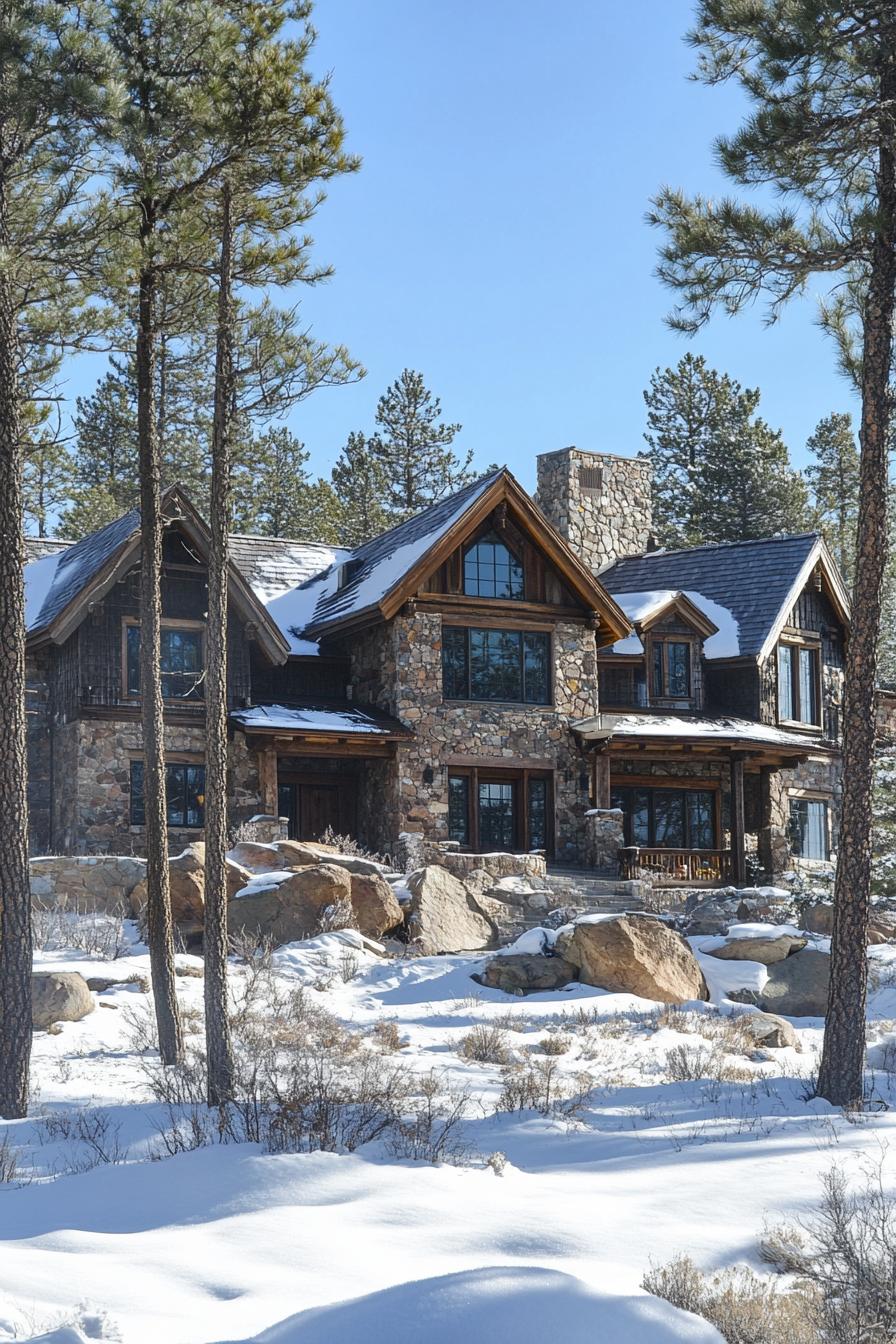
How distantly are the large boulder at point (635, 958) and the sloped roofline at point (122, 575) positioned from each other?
32.4 feet

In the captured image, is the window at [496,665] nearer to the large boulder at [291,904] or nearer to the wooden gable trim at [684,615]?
the wooden gable trim at [684,615]

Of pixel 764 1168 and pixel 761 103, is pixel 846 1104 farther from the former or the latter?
pixel 761 103

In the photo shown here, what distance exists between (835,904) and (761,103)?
7174mm

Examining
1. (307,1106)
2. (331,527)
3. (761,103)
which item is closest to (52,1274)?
(307,1106)

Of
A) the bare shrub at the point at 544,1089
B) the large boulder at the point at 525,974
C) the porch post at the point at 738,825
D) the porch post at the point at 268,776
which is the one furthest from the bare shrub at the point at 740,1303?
the porch post at the point at 738,825

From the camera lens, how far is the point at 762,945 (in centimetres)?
1827

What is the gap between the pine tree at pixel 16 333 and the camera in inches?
456

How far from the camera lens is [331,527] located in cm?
4716

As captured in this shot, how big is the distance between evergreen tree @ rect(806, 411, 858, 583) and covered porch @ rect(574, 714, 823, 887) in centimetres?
2190

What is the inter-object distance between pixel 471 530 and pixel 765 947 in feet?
38.3

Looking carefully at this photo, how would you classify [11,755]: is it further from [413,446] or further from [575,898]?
[413,446]

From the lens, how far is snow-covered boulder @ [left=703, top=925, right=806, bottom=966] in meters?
18.2

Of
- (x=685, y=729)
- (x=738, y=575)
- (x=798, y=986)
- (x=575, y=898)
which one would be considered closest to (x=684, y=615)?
(x=738, y=575)

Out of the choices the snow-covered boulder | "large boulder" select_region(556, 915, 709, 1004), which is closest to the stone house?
the snow-covered boulder
